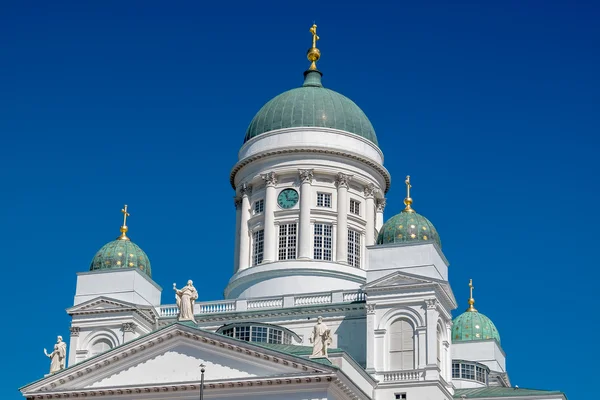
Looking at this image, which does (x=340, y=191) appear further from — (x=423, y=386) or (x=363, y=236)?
(x=423, y=386)

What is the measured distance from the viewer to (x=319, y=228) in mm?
76250

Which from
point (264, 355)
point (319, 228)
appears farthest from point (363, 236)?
point (264, 355)

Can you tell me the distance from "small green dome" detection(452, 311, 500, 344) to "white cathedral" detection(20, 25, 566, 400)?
0.16 m

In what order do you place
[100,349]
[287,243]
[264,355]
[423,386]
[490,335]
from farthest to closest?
1. [490,335]
2. [287,243]
3. [100,349]
4. [423,386]
5. [264,355]

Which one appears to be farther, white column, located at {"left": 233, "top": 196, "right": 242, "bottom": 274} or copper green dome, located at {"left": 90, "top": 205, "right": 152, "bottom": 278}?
white column, located at {"left": 233, "top": 196, "right": 242, "bottom": 274}

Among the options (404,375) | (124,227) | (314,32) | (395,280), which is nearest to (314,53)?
(314,32)

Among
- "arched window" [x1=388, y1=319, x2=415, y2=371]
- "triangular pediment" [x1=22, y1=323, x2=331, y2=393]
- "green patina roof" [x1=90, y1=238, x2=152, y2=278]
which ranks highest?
"green patina roof" [x1=90, y1=238, x2=152, y2=278]

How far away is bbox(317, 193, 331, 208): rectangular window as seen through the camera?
76.8m

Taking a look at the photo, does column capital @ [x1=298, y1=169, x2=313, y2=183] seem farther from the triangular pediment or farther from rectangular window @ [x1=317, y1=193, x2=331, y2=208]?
the triangular pediment

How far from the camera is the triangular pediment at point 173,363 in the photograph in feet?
193

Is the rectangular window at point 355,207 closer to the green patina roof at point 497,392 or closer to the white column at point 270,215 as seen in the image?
the white column at point 270,215

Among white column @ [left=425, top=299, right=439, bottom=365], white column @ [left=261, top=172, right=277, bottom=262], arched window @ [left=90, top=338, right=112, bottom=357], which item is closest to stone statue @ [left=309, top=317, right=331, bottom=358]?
white column @ [left=425, top=299, right=439, bottom=365]

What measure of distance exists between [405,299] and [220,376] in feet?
40.2

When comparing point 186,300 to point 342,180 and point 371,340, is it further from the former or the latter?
point 342,180
